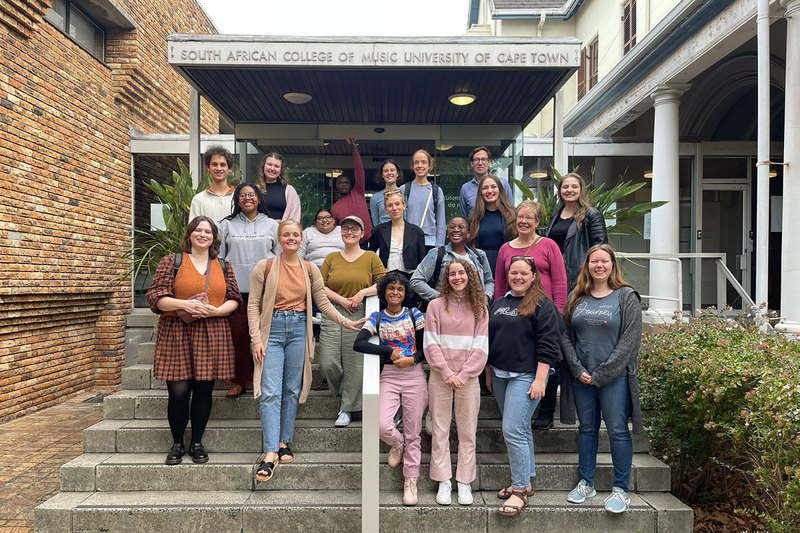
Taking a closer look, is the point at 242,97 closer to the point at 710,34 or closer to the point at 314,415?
the point at 314,415

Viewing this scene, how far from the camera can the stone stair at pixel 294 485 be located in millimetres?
3953

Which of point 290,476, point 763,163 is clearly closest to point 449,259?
point 290,476

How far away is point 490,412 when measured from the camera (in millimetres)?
4863

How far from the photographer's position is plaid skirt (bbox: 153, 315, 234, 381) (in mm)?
4180

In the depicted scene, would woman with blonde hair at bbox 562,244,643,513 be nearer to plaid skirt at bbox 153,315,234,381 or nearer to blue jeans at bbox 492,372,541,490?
blue jeans at bbox 492,372,541,490

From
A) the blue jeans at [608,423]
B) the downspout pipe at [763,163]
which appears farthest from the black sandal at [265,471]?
the downspout pipe at [763,163]

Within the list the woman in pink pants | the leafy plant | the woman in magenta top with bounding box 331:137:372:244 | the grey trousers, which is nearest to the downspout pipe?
the leafy plant

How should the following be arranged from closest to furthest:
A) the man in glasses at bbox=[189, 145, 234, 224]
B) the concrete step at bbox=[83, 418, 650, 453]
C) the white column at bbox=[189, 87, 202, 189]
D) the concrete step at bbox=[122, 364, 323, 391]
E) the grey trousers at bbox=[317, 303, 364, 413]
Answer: the concrete step at bbox=[83, 418, 650, 453]
the grey trousers at bbox=[317, 303, 364, 413]
the man in glasses at bbox=[189, 145, 234, 224]
the concrete step at bbox=[122, 364, 323, 391]
the white column at bbox=[189, 87, 202, 189]

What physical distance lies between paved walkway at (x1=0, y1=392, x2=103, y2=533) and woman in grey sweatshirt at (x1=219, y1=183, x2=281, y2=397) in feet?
6.27

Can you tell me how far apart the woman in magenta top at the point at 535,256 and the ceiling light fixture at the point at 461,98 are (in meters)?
3.60

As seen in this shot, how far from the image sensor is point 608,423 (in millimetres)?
4000

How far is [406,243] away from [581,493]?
2.47 m

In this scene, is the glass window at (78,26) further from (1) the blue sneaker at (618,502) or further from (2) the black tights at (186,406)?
(1) the blue sneaker at (618,502)

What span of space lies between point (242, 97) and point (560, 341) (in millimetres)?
5857
